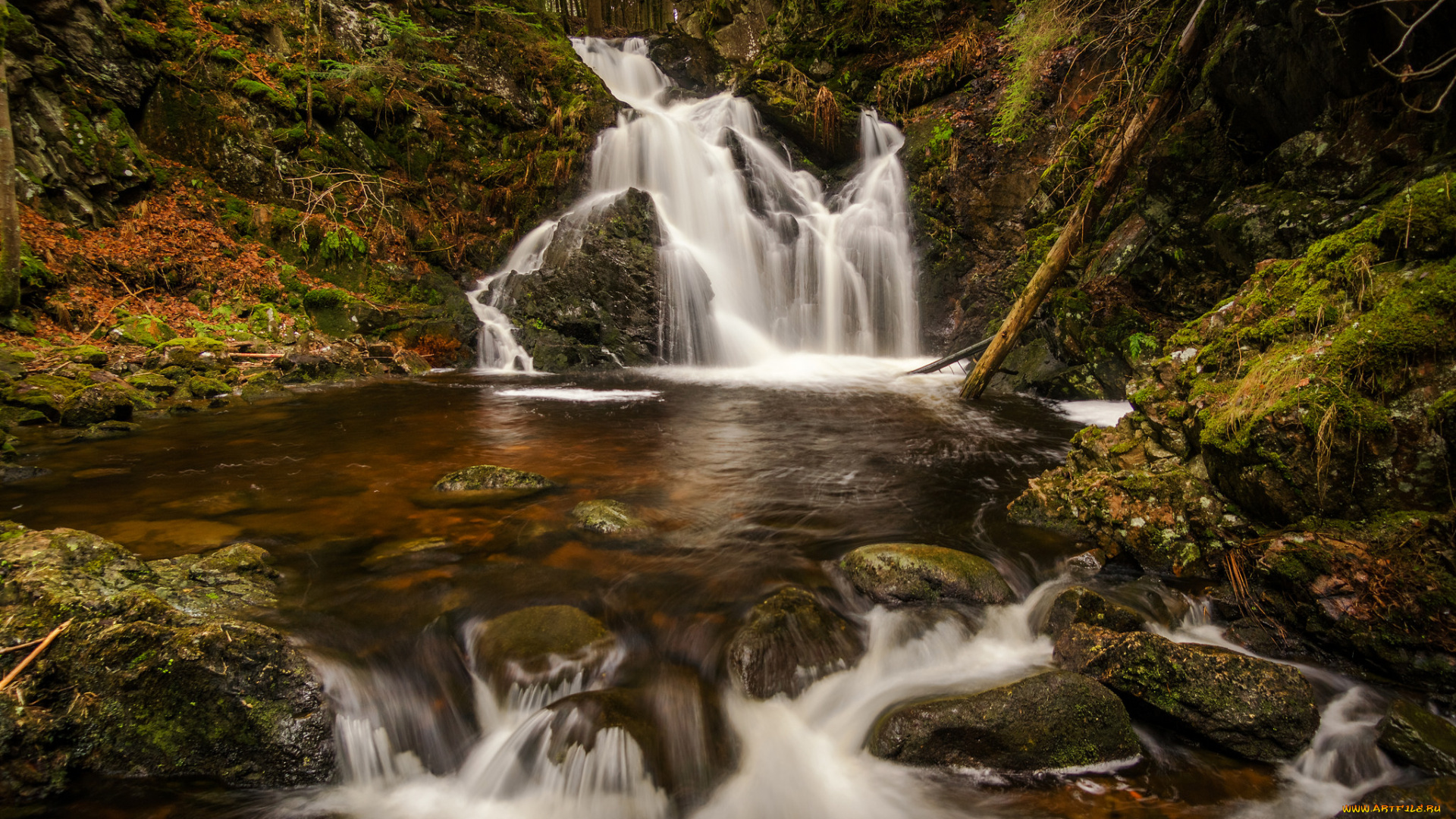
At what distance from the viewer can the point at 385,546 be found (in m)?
3.74

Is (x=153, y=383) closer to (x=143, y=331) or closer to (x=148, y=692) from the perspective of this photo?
(x=143, y=331)

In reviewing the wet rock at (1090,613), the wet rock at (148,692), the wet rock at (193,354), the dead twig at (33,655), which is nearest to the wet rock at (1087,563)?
the wet rock at (1090,613)

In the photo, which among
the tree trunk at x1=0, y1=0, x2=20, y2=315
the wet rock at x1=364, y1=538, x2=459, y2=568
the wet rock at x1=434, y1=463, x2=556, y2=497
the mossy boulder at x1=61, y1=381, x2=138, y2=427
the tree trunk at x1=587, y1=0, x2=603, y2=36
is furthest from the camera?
the tree trunk at x1=587, y1=0, x2=603, y2=36

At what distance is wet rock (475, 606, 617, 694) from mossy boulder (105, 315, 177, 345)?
8.94 m

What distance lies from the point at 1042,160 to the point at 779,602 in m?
12.1

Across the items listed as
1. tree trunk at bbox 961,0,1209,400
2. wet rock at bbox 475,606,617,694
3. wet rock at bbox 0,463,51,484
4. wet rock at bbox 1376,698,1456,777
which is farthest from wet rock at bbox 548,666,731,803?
tree trunk at bbox 961,0,1209,400

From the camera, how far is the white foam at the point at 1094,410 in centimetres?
732

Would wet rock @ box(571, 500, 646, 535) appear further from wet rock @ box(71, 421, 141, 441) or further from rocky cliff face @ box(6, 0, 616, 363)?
rocky cliff face @ box(6, 0, 616, 363)

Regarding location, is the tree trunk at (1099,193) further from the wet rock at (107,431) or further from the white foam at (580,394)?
the wet rock at (107,431)

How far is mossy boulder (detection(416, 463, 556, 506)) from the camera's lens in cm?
457

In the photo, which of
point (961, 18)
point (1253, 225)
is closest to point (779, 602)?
point (1253, 225)

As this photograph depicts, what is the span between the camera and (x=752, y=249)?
1391cm

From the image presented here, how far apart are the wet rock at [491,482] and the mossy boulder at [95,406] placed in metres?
4.29

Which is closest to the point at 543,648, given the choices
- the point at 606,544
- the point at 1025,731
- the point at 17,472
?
the point at 606,544
